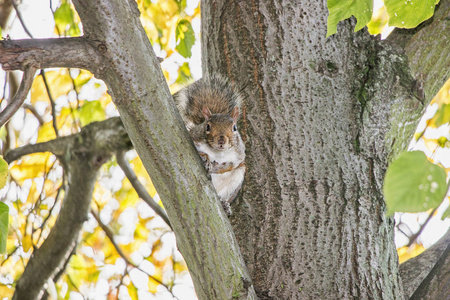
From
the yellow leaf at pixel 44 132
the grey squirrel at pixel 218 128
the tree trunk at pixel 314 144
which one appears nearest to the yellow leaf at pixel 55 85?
the yellow leaf at pixel 44 132

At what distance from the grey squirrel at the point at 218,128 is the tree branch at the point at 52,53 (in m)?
0.74

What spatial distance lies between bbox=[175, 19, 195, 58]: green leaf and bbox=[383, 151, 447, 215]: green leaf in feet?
5.92

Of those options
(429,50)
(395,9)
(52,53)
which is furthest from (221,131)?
(395,9)

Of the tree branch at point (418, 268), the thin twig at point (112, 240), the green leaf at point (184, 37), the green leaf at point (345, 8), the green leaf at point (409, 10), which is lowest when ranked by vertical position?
the tree branch at point (418, 268)

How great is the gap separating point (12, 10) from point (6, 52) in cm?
221

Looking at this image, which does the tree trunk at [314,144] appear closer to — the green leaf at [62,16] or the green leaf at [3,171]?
the green leaf at [3,171]

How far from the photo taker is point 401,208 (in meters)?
0.69

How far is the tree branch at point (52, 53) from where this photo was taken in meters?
1.06

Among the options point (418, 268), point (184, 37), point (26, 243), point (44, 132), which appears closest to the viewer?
point (418, 268)

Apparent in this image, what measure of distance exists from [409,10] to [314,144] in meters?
0.67

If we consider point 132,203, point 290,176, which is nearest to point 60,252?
point 290,176

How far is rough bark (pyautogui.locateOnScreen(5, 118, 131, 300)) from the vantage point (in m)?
2.07

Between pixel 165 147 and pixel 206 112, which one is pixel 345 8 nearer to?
pixel 165 147

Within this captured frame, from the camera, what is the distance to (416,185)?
2.30 feet
